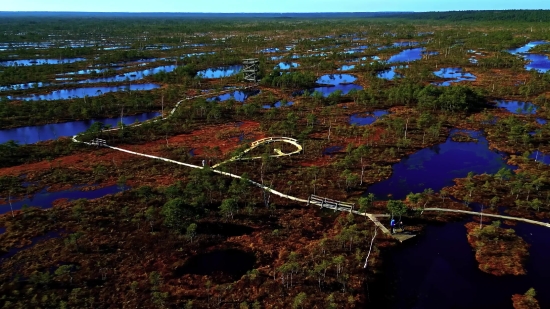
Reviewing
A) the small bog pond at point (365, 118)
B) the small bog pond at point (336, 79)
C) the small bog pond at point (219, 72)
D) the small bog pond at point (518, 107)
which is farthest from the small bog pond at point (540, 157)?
the small bog pond at point (219, 72)

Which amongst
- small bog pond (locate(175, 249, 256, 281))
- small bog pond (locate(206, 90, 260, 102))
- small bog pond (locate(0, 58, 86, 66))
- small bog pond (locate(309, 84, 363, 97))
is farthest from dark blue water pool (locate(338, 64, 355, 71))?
small bog pond (locate(175, 249, 256, 281))

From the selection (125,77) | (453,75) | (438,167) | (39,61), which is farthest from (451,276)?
(39,61)

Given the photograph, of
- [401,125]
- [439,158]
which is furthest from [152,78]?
[439,158]

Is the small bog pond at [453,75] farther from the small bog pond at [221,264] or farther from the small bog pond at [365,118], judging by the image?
the small bog pond at [221,264]

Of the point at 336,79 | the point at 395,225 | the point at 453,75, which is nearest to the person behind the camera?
the point at 395,225

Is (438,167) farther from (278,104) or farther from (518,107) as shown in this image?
(278,104)
